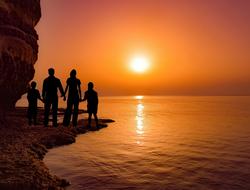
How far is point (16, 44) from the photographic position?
70.6 feet

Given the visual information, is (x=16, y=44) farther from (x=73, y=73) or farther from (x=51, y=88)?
(x=73, y=73)

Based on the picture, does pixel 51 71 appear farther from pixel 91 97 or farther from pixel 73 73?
pixel 91 97

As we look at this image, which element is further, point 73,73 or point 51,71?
point 73,73

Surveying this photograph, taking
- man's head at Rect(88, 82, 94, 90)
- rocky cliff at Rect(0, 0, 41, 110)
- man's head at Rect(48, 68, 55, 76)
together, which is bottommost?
man's head at Rect(88, 82, 94, 90)

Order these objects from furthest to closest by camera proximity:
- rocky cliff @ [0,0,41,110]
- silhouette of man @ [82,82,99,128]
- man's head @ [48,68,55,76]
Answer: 1. rocky cliff @ [0,0,41,110]
2. silhouette of man @ [82,82,99,128]
3. man's head @ [48,68,55,76]

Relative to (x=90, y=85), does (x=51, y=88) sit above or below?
below

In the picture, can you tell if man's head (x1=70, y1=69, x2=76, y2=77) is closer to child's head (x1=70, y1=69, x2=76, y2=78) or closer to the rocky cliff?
child's head (x1=70, y1=69, x2=76, y2=78)

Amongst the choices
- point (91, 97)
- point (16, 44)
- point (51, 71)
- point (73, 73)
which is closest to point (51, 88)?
point (51, 71)

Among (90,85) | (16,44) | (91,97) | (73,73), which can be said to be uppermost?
(16,44)

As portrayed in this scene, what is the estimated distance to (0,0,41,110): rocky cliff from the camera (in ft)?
65.6

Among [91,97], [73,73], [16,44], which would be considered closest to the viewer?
[73,73]

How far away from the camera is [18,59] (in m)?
22.1

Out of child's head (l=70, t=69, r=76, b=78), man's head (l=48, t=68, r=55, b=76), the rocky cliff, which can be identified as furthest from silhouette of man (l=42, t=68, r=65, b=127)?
the rocky cliff

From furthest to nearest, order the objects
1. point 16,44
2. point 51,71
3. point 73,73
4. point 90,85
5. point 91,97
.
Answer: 1. point 16,44
2. point 91,97
3. point 90,85
4. point 73,73
5. point 51,71
